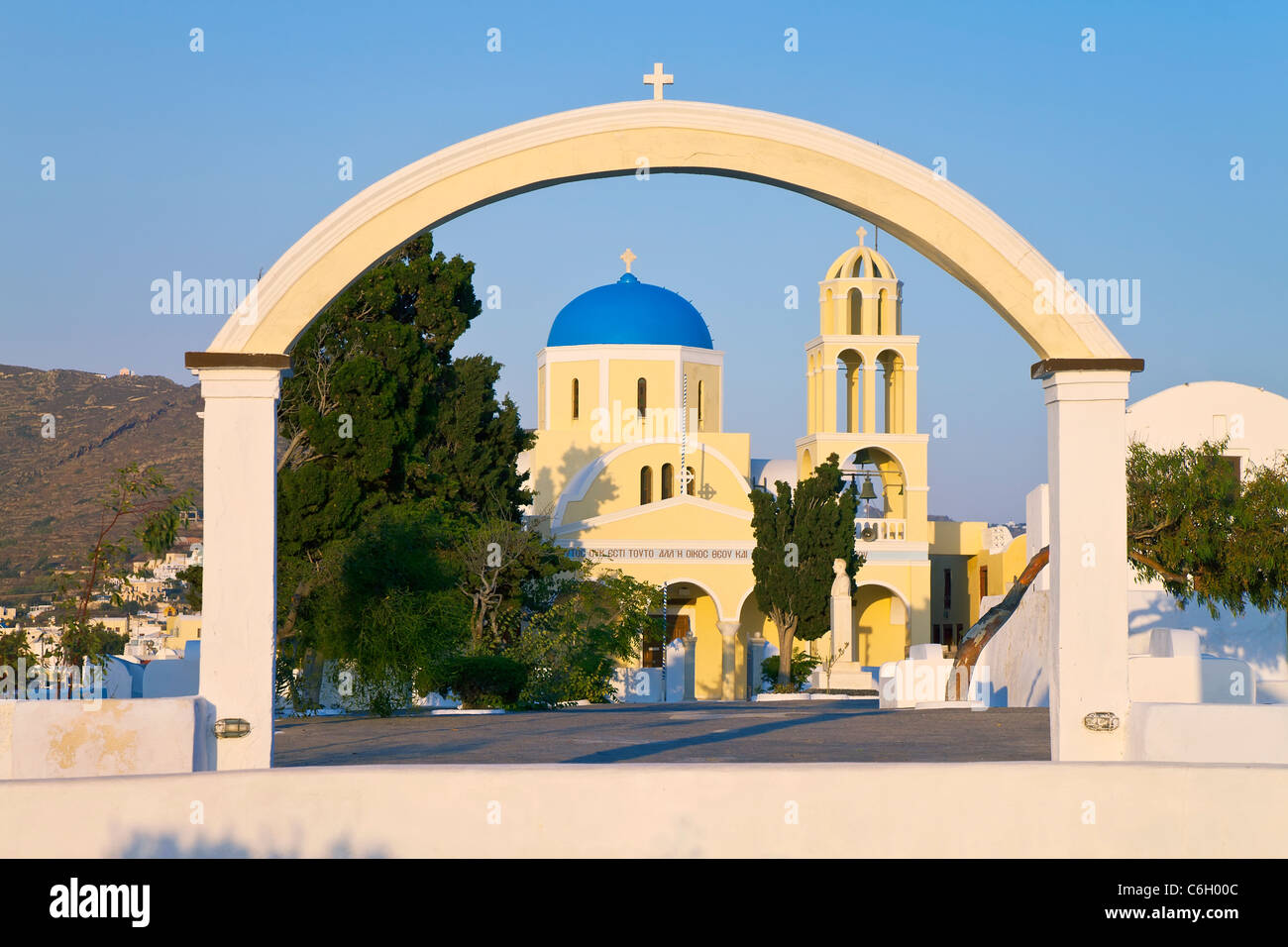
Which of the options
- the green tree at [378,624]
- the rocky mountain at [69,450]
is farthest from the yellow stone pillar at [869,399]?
the green tree at [378,624]

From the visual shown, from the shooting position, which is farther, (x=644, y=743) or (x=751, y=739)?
(x=751, y=739)

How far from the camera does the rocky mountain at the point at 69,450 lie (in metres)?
26.5

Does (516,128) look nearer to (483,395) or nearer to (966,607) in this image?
(483,395)

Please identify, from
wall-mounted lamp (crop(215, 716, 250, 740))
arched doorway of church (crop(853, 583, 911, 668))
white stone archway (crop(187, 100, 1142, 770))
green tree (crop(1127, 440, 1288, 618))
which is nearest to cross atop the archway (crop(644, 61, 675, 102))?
white stone archway (crop(187, 100, 1142, 770))

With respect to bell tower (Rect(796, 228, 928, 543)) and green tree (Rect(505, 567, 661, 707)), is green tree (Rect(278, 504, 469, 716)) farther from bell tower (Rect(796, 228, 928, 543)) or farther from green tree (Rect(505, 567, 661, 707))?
bell tower (Rect(796, 228, 928, 543))

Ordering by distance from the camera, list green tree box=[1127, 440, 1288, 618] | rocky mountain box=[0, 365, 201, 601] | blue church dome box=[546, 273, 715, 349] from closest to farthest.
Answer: green tree box=[1127, 440, 1288, 618] → rocky mountain box=[0, 365, 201, 601] → blue church dome box=[546, 273, 715, 349]

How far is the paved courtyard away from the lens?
1141cm

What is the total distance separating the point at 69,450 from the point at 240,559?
28.5m

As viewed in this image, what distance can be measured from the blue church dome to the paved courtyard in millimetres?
22044

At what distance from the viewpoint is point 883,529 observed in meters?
36.1

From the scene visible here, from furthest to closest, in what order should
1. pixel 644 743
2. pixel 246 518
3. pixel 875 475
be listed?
pixel 875 475
pixel 644 743
pixel 246 518
